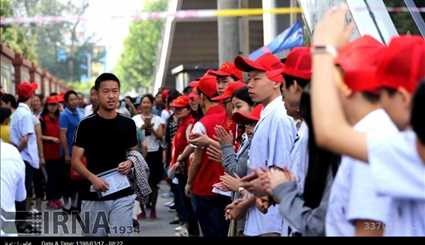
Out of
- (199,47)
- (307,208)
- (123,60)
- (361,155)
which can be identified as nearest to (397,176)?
(361,155)

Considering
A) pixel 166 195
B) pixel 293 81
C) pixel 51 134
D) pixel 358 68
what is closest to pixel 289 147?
pixel 293 81

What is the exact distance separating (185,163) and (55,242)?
4194mm

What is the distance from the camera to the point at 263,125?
12.9 ft

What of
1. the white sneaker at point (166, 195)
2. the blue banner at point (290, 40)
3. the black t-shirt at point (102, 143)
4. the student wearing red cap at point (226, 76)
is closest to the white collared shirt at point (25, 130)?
the black t-shirt at point (102, 143)

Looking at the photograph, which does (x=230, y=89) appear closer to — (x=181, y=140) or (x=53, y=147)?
(x=181, y=140)

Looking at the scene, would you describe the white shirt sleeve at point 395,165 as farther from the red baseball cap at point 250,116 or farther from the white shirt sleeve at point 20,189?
the red baseball cap at point 250,116

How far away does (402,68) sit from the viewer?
7.14 ft

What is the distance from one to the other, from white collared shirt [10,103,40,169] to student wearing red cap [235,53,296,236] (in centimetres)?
157

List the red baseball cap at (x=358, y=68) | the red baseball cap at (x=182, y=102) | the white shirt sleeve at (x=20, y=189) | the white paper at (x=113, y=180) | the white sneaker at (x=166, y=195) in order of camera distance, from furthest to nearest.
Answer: the white sneaker at (x=166, y=195)
the red baseball cap at (x=182, y=102)
the white paper at (x=113, y=180)
the white shirt sleeve at (x=20, y=189)
the red baseball cap at (x=358, y=68)

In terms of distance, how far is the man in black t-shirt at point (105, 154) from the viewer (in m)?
5.04

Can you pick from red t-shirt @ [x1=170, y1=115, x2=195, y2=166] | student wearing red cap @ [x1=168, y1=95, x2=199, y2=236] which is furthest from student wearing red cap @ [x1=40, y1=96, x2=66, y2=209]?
red t-shirt @ [x1=170, y1=115, x2=195, y2=166]

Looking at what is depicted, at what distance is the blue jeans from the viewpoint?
573 centimetres

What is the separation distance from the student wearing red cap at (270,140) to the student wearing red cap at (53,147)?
6.00 meters

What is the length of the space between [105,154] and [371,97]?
304cm
